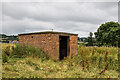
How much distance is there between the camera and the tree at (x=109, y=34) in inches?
890

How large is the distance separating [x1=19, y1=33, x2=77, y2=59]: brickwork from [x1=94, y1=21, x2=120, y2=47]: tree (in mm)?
16762

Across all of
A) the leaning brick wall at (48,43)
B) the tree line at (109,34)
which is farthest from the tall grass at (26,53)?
the tree line at (109,34)

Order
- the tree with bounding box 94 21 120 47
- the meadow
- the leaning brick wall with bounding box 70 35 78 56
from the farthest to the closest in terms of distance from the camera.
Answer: the tree with bounding box 94 21 120 47, the leaning brick wall with bounding box 70 35 78 56, the meadow

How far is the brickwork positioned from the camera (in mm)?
7332

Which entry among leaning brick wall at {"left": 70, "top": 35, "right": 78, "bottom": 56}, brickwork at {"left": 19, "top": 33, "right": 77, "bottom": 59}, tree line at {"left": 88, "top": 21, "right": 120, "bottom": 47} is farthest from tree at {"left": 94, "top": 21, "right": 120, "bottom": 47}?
brickwork at {"left": 19, "top": 33, "right": 77, "bottom": 59}

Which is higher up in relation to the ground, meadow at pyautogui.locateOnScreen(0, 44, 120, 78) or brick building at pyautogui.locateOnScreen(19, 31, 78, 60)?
brick building at pyautogui.locateOnScreen(19, 31, 78, 60)

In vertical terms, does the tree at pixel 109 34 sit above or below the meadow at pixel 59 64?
above

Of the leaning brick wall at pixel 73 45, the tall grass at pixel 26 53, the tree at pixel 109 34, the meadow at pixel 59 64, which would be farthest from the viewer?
the tree at pixel 109 34

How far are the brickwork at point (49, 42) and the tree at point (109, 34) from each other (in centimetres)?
1676

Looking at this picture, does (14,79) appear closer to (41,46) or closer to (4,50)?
(41,46)

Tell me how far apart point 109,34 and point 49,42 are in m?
19.2

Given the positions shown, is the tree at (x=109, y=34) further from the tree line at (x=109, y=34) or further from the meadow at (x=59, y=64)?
the meadow at (x=59, y=64)

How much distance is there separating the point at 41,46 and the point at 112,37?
757 inches

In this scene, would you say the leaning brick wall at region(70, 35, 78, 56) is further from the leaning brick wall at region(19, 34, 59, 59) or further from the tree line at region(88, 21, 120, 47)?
the tree line at region(88, 21, 120, 47)
